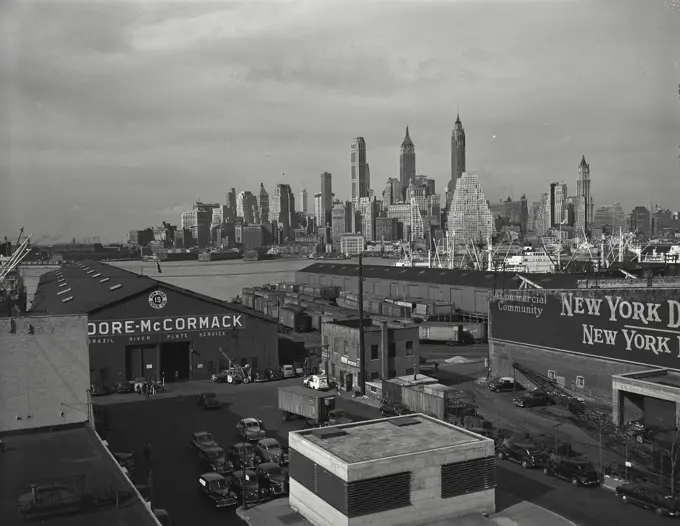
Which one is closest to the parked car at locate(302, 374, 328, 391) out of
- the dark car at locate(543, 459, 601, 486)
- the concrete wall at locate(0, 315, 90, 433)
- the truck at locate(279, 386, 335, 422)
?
the truck at locate(279, 386, 335, 422)

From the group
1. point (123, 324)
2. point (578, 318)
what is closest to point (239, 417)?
point (123, 324)

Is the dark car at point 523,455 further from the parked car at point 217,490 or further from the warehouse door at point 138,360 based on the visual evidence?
the warehouse door at point 138,360

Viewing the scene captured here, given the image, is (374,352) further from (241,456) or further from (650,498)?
(650,498)

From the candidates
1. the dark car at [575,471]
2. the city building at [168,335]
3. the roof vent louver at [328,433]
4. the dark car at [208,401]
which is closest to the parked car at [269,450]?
the roof vent louver at [328,433]

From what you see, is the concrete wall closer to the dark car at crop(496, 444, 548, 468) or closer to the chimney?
the dark car at crop(496, 444, 548, 468)

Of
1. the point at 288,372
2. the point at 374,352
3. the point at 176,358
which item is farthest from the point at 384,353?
the point at 176,358

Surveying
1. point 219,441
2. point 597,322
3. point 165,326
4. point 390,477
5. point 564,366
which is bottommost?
point 219,441

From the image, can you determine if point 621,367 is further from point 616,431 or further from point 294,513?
point 294,513

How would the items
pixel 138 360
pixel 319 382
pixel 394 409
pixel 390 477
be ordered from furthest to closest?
1. pixel 138 360
2. pixel 319 382
3. pixel 394 409
4. pixel 390 477
